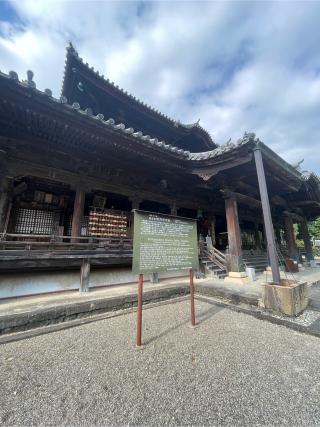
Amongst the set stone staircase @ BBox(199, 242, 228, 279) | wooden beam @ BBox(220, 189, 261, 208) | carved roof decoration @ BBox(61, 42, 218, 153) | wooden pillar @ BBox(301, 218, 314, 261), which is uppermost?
carved roof decoration @ BBox(61, 42, 218, 153)

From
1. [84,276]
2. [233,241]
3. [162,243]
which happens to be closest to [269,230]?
[162,243]

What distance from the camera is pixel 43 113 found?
4781 mm

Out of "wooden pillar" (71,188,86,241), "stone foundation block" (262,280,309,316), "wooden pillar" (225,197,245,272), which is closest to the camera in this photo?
"stone foundation block" (262,280,309,316)

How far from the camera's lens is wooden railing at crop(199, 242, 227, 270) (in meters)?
8.68

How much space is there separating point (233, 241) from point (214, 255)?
150cm

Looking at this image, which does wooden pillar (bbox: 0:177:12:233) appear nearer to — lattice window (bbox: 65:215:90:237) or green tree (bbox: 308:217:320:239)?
lattice window (bbox: 65:215:90:237)

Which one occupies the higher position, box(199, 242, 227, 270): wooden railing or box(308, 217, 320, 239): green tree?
box(308, 217, 320, 239): green tree

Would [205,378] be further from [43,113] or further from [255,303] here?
[43,113]

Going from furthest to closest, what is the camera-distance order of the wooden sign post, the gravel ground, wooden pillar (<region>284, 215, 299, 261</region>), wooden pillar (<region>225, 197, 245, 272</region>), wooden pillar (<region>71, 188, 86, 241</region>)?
wooden pillar (<region>284, 215, 299, 261</region>) < wooden pillar (<region>225, 197, 245, 272</region>) < wooden pillar (<region>71, 188, 86, 241</region>) < the wooden sign post < the gravel ground

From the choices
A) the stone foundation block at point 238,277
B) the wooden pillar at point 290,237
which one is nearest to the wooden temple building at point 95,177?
the stone foundation block at point 238,277

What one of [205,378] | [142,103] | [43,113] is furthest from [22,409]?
[142,103]

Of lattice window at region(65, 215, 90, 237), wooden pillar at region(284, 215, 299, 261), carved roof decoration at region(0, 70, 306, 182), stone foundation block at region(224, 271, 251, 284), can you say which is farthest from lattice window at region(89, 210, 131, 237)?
wooden pillar at region(284, 215, 299, 261)

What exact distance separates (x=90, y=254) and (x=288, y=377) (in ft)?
17.6

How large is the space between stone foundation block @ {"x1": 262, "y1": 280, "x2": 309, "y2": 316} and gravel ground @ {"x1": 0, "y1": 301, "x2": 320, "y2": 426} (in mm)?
561
